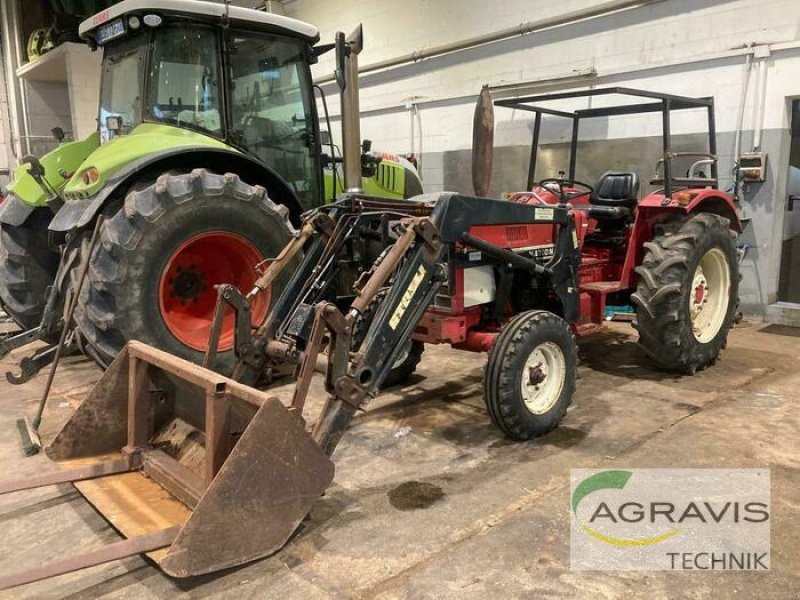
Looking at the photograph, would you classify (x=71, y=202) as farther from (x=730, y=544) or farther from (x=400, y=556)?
(x=730, y=544)

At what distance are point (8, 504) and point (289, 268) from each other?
2.10 metres

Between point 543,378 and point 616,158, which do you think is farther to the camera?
point 616,158

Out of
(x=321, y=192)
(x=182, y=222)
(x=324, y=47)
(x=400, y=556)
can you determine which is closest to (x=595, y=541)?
(x=400, y=556)

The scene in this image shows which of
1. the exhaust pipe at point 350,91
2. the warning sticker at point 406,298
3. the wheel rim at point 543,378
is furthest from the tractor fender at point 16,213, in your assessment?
the wheel rim at point 543,378

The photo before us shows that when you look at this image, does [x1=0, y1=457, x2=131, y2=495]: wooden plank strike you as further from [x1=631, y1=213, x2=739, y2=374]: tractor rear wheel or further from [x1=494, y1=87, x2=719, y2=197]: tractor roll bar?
[x1=494, y1=87, x2=719, y2=197]: tractor roll bar

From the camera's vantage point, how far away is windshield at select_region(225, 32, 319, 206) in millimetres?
4637

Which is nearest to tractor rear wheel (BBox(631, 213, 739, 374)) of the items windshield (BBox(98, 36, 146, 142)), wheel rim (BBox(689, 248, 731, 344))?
wheel rim (BBox(689, 248, 731, 344))

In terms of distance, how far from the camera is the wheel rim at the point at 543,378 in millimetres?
3389

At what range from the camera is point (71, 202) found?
13.4ft

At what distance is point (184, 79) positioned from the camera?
4422 millimetres

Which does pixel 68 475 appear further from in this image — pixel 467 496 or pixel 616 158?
pixel 616 158

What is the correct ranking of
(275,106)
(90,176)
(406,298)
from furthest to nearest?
(275,106), (90,176), (406,298)

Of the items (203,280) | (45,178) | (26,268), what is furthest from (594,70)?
(26,268)
